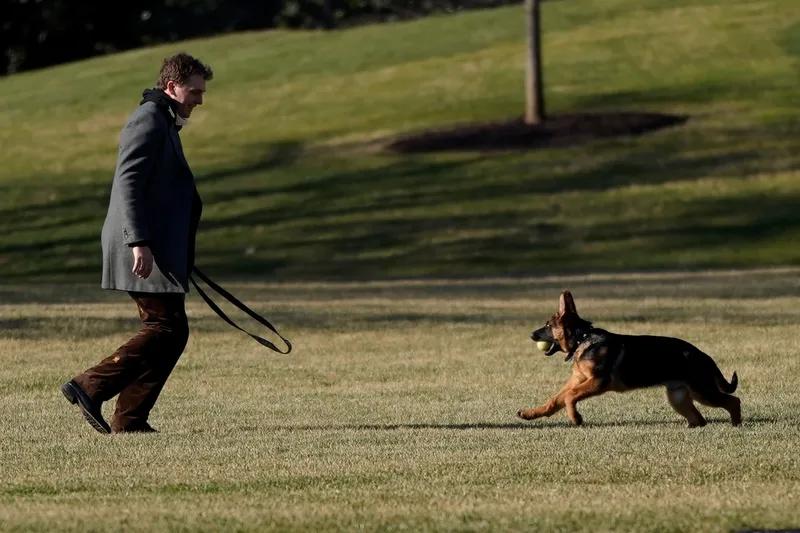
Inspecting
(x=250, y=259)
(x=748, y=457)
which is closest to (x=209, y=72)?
(x=748, y=457)

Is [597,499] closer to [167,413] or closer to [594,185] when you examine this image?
[167,413]

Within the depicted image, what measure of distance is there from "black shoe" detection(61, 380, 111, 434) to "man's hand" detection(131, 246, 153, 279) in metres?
0.88

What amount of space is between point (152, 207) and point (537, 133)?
3332cm

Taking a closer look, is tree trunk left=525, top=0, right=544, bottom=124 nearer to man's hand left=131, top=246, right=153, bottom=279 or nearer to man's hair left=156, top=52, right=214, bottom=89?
man's hair left=156, top=52, right=214, bottom=89

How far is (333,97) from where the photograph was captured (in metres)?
52.2

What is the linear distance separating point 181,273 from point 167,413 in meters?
2.49

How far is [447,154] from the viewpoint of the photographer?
42781mm

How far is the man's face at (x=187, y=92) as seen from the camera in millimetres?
10742

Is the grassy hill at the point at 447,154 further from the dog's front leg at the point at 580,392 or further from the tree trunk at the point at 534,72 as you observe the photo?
the dog's front leg at the point at 580,392

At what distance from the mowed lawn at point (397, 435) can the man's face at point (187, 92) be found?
6.25ft

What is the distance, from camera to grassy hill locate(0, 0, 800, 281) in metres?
33.9

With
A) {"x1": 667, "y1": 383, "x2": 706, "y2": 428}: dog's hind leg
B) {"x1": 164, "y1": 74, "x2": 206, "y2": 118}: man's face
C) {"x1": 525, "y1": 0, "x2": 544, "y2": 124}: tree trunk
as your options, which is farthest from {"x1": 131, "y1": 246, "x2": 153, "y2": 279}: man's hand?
{"x1": 525, "y1": 0, "x2": 544, "y2": 124}: tree trunk

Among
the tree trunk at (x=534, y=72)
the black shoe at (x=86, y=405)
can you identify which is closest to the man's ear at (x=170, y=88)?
the black shoe at (x=86, y=405)

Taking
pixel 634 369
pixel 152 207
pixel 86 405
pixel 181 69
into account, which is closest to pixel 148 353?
pixel 86 405
